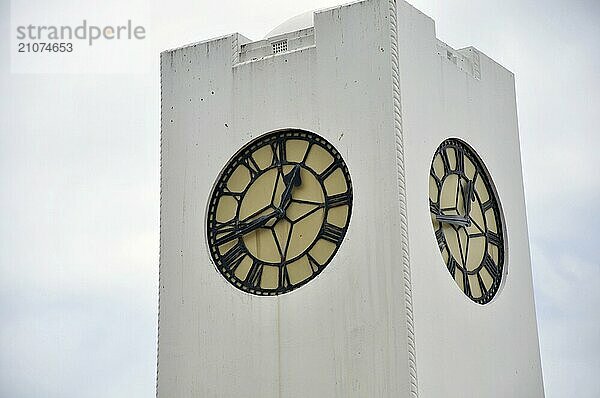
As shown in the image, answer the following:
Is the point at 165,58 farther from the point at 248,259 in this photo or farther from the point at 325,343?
the point at 325,343

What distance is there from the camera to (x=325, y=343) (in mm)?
10766

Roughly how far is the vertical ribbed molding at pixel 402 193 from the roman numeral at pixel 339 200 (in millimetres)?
655

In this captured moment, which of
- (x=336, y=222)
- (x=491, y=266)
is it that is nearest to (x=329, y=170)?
(x=336, y=222)

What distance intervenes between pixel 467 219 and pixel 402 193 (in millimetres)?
1710

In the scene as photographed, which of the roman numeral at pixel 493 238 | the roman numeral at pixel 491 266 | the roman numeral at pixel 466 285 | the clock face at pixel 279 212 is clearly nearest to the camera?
the clock face at pixel 279 212

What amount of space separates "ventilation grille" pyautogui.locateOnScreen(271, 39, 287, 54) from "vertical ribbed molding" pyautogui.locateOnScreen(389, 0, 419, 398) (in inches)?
55.5

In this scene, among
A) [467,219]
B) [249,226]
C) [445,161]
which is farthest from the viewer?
[467,219]

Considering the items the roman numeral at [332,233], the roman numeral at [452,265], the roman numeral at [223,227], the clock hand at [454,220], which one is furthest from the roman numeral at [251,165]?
the roman numeral at [452,265]

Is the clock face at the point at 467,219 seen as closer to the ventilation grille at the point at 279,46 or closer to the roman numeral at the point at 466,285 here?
the roman numeral at the point at 466,285

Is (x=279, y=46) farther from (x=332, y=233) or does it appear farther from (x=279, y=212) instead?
(x=332, y=233)

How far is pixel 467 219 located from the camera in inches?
476

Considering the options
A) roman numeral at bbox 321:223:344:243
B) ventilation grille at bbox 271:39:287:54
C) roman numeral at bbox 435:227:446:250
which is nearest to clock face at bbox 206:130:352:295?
roman numeral at bbox 321:223:344:243

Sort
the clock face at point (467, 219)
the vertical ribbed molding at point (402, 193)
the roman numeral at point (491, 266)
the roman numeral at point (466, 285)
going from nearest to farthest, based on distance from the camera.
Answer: the vertical ribbed molding at point (402, 193) < the clock face at point (467, 219) < the roman numeral at point (466, 285) < the roman numeral at point (491, 266)

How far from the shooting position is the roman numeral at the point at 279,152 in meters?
A: 11.6
